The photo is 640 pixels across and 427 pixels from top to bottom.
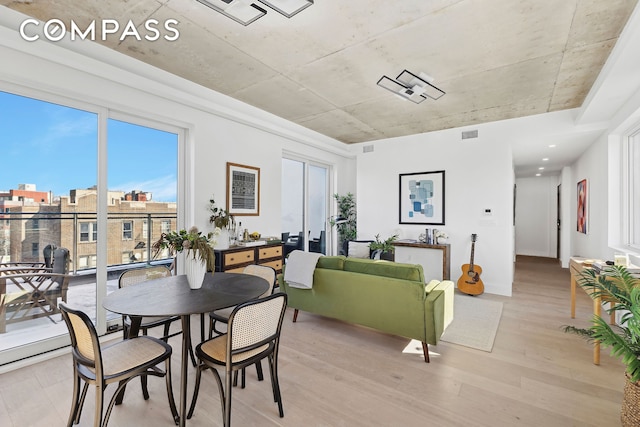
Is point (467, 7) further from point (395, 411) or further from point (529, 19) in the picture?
point (395, 411)

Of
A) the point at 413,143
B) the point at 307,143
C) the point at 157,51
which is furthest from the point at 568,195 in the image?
the point at 157,51

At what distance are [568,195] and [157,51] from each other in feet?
28.7

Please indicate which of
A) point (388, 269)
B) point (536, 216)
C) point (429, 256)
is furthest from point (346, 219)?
point (536, 216)

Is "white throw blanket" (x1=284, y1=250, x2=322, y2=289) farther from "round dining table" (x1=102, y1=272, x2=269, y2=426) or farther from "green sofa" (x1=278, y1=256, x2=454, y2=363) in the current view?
"round dining table" (x1=102, y1=272, x2=269, y2=426)

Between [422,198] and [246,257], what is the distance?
140 inches

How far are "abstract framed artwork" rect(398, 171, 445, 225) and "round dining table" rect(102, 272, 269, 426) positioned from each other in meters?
4.13

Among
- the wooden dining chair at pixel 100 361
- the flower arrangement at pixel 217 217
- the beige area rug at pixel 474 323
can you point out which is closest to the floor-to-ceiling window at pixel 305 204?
the flower arrangement at pixel 217 217

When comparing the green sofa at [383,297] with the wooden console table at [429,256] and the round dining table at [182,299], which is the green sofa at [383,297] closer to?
the round dining table at [182,299]

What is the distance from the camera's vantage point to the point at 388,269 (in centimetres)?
289

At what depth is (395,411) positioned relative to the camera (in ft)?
6.59

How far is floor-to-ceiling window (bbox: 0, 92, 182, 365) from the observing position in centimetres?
263

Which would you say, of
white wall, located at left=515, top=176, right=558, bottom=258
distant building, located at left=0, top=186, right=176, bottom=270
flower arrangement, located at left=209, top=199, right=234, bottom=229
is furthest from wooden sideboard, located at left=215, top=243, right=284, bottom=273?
white wall, located at left=515, top=176, right=558, bottom=258

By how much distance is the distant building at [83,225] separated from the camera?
104 inches

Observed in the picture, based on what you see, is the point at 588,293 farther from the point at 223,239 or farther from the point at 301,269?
the point at 223,239
